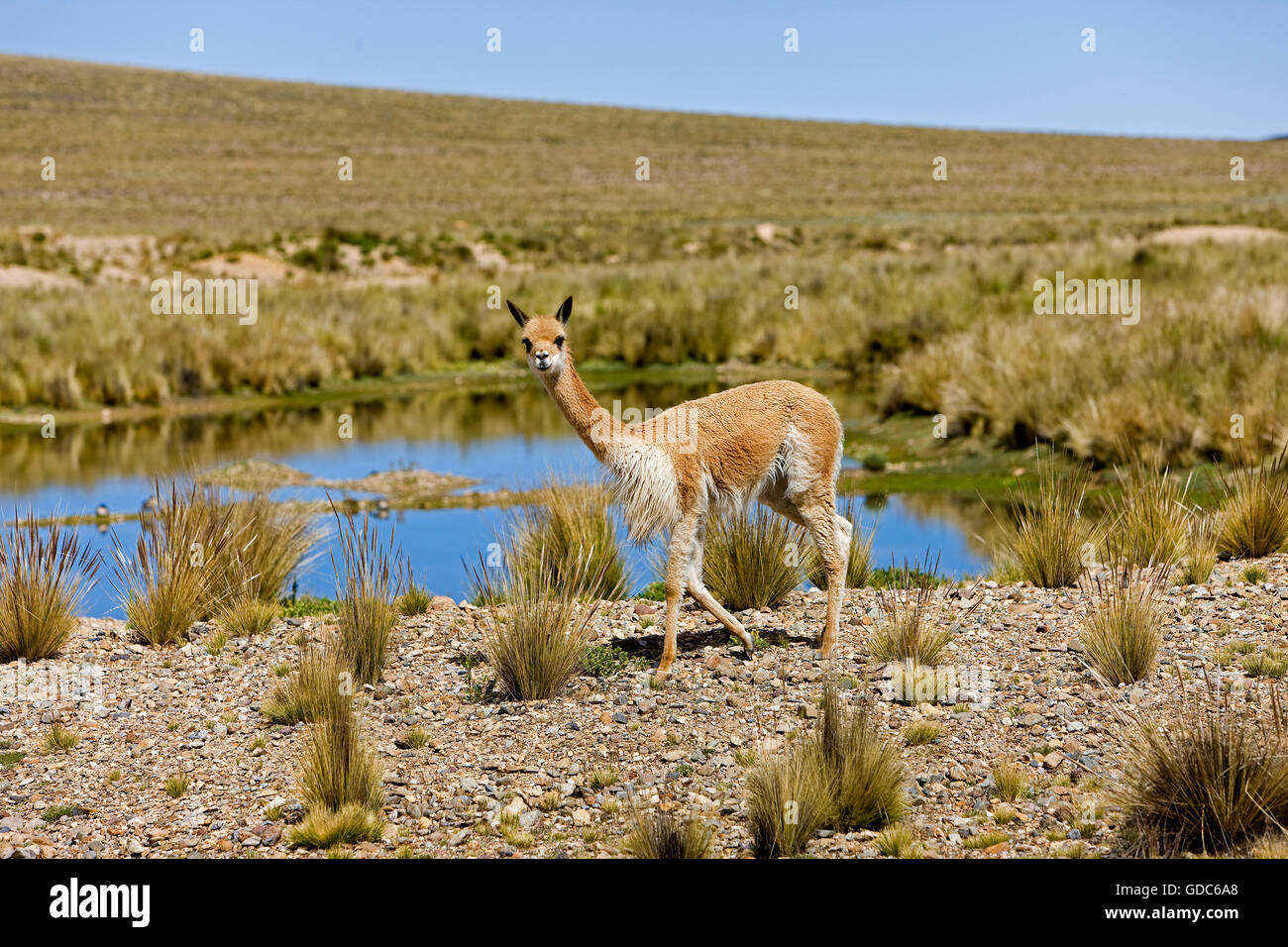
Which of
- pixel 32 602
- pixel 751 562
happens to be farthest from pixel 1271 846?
pixel 32 602

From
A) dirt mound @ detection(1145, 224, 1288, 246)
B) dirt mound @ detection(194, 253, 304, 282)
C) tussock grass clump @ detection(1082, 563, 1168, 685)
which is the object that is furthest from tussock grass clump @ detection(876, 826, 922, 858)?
dirt mound @ detection(1145, 224, 1288, 246)

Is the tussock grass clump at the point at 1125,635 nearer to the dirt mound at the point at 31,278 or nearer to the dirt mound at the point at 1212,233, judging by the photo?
the dirt mound at the point at 31,278

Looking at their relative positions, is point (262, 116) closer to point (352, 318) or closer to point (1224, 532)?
point (352, 318)

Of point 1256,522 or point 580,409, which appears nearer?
point 580,409

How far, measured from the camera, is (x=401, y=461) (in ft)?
47.5

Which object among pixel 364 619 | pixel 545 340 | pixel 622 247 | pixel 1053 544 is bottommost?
pixel 364 619

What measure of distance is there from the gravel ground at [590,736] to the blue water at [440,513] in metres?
1.10

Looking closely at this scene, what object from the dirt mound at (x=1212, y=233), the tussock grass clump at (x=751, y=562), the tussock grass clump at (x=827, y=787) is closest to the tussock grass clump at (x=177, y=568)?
the tussock grass clump at (x=751, y=562)

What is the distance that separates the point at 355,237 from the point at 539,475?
33755 millimetres

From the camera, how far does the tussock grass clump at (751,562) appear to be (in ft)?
24.5

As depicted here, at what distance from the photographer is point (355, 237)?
135ft

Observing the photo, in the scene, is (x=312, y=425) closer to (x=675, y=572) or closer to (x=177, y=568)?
(x=177, y=568)

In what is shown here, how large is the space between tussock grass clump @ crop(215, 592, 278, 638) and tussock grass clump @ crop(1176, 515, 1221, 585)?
17.7 feet

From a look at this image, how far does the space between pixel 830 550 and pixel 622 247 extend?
121ft
